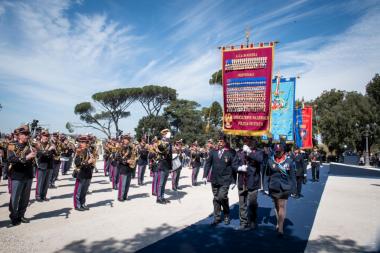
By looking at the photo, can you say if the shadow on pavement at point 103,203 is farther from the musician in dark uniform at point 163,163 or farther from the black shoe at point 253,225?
the black shoe at point 253,225

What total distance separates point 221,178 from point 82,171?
361 centimetres

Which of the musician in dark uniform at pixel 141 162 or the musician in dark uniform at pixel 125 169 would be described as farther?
the musician in dark uniform at pixel 141 162

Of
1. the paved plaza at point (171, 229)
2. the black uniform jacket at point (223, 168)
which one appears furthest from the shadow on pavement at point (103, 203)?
the black uniform jacket at point (223, 168)

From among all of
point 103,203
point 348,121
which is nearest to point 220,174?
point 103,203

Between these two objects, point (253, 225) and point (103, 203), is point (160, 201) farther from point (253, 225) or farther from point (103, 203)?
point (253, 225)

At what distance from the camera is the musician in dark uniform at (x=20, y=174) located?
20.1ft

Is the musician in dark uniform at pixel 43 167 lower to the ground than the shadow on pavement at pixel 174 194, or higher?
higher

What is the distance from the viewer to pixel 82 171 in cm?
775

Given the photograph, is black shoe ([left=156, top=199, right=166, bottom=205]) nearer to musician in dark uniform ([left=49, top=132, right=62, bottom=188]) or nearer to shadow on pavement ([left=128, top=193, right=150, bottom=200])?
shadow on pavement ([left=128, top=193, right=150, bottom=200])

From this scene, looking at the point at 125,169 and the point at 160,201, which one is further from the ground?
the point at 125,169

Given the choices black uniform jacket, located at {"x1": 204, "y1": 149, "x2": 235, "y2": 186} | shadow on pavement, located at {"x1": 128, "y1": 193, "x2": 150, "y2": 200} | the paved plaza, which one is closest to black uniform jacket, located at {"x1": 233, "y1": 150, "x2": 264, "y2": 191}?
black uniform jacket, located at {"x1": 204, "y1": 149, "x2": 235, "y2": 186}

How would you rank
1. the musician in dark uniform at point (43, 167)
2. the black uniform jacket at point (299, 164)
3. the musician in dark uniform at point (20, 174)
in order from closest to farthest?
the musician in dark uniform at point (20, 174) < the musician in dark uniform at point (43, 167) < the black uniform jacket at point (299, 164)

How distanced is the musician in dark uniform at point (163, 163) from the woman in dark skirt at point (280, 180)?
3.65 metres

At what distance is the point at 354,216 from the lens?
8344mm
